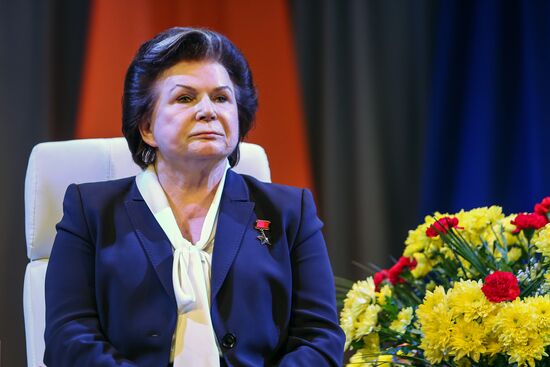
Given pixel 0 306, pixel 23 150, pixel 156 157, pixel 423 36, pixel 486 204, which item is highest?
pixel 423 36

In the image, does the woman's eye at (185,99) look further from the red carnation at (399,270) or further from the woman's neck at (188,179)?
the red carnation at (399,270)

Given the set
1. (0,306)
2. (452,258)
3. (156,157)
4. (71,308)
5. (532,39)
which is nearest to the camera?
(71,308)

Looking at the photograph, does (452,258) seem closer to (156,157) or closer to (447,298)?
(447,298)

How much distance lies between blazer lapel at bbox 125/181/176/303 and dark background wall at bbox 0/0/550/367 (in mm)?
1091

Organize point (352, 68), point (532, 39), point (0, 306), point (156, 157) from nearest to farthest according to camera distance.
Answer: point (156, 157) → point (0, 306) → point (532, 39) → point (352, 68)

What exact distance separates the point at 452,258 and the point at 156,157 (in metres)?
0.67

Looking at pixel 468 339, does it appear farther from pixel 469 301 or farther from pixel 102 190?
pixel 102 190

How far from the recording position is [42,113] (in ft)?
8.02

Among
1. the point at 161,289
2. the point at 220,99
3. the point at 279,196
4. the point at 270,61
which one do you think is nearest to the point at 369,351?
the point at 279,196

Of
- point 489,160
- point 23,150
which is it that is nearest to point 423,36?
point 489,160

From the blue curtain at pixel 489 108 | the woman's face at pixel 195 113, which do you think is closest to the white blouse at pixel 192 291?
the woman's face at pixel 195 113

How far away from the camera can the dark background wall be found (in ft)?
8.08

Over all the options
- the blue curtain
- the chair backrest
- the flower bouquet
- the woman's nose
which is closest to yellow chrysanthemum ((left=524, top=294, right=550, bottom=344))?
the flower bouquet

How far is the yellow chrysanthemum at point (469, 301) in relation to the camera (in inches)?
55.7
